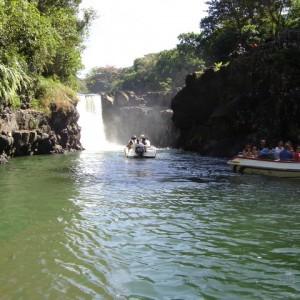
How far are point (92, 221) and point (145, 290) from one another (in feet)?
13.8

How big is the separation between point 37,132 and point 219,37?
94.2 feet

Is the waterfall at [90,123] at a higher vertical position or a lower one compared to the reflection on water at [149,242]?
higher

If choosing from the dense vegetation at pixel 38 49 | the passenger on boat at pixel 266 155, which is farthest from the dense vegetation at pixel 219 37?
the passenger on boat at pixel 266 155

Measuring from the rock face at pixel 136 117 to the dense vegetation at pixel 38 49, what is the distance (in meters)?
16.6

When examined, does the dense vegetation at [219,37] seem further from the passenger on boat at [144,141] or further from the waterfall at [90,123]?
the passenger on boat at [144,141]

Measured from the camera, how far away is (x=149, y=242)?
8.01m

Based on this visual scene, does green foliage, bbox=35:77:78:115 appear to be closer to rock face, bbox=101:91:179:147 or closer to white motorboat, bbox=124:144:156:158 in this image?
white motorboat, bbox=124:144:156:158

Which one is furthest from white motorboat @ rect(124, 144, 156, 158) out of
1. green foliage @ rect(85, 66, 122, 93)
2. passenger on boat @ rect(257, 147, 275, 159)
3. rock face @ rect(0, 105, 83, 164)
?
green foliage @ rect(85, 66, 122, 93)

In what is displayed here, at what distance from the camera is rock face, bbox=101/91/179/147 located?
5747 cm

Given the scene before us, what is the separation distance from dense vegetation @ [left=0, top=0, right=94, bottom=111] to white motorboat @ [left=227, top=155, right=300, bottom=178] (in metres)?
11.6

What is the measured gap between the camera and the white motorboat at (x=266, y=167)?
59.1 feet

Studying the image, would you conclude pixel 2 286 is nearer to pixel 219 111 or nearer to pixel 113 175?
pixel 113 175

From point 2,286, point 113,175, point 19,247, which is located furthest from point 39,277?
point 113,175

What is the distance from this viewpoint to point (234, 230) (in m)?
8.86
